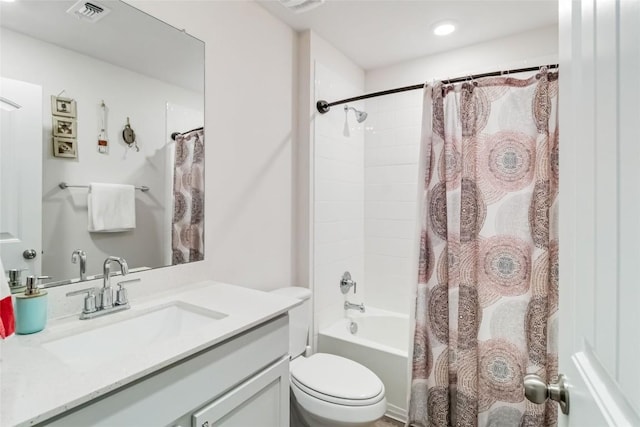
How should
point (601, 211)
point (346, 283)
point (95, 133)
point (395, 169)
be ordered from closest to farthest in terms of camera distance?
point (601, 211)
point (95, 133)
point (346, 283)
point (395, 169)

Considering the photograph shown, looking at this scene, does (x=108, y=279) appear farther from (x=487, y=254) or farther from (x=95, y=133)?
(x=487, y=254)

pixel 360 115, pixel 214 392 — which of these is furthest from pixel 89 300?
pixel 360 115

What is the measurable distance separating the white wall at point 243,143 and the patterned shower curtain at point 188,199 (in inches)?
1.7

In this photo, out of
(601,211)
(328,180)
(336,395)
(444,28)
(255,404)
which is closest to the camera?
(601,211)

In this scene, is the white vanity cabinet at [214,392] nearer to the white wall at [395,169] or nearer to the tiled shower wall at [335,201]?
the tiled shower wall at [335,201]

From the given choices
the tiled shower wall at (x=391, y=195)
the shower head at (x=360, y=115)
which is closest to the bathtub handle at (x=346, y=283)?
the tiled shower wall at (x=391, y=195)

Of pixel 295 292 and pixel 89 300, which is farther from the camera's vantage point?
pixel 295 292

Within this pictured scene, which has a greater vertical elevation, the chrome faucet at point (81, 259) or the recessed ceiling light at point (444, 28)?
the recessed ceiling light at point (444, 28)

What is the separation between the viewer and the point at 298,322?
6.08 feet

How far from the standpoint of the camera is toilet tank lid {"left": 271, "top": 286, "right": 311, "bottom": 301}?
1945 mm

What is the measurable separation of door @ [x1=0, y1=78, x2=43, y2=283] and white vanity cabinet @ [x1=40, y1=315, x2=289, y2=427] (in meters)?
0.65

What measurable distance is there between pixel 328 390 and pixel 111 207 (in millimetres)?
1252

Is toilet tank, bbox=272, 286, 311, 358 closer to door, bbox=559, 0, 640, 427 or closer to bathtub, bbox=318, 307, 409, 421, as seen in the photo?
bathtub, bbox=318, 307, 409, 421

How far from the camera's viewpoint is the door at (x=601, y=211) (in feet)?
1.17
